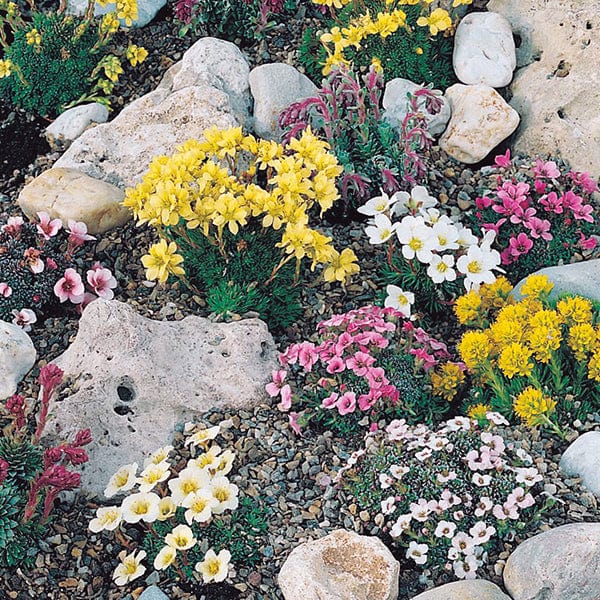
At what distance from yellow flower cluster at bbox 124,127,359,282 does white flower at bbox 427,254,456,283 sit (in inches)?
13.2

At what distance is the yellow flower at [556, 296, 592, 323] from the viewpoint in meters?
3.74

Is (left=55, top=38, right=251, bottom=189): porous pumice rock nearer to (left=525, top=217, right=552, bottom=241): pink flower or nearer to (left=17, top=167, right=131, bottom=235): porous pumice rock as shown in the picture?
(left=17, top=167, right=131, bottom=235): porous pumice rock

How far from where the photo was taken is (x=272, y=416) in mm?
3830

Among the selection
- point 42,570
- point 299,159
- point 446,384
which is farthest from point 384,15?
point 42,570

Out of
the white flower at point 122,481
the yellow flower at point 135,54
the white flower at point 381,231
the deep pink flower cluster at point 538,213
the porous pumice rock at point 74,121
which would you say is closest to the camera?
the white flower at point 122,481

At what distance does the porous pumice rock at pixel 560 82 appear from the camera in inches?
201

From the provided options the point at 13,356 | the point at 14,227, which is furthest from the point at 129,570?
the point at 14,227

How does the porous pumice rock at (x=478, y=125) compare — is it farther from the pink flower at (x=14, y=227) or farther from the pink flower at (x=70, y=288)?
the pink flower at (x=14, y=227)

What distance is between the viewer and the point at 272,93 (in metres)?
5.03

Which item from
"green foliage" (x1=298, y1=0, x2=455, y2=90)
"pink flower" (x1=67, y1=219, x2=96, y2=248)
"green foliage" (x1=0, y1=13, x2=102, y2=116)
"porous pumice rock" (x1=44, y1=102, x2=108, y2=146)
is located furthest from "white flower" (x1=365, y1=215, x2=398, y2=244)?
"green foliage" (x1=0, y1=13, x2=102, y2=116)

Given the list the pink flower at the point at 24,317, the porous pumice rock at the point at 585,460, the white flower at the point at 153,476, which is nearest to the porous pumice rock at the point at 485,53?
the porous pumice rock at the point at 585,460

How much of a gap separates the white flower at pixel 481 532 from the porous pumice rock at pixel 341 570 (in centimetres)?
31

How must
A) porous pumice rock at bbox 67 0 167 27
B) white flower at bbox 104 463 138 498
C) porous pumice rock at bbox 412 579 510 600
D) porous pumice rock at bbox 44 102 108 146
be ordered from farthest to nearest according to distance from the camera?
porous pumice rock at bbox 67 0 167 27, porous pumice rock at bbox 44 102 108 146, white flower at bbox 104 463 138 498, porous pumice rock at bbox 412 579 510 600

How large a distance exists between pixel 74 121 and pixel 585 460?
343 cm
